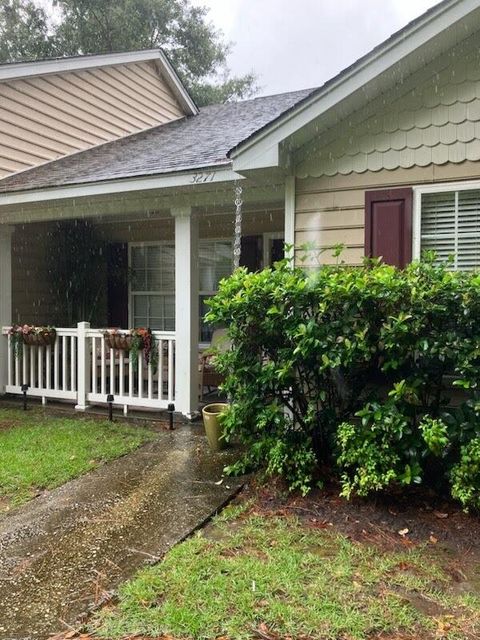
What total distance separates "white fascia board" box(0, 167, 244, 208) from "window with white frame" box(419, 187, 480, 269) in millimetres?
1791

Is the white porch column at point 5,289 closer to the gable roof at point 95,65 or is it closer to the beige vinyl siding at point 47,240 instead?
the beige vinyl siding at point 47,240

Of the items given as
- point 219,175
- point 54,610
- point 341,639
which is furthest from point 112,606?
point 219,175

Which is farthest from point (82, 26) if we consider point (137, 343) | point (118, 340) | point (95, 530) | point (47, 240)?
point (95, 530)

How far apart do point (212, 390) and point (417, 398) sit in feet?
14.9

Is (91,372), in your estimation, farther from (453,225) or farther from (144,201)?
(453,225)

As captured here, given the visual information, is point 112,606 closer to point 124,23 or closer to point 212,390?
point 212,390

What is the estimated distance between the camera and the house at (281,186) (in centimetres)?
405

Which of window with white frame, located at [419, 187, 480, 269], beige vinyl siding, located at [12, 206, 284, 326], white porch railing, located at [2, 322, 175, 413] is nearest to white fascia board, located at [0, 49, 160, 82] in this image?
beige vinyl siding, located at [12, 206, 284, 326]

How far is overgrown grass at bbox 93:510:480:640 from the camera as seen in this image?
7.41 feet

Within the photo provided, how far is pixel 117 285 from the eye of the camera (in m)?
9.03

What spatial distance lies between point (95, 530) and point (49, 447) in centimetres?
187

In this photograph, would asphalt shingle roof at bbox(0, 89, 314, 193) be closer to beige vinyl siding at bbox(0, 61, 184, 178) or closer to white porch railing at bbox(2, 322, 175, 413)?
beige vinyl siding at bbox(0, 61, 184, 178)

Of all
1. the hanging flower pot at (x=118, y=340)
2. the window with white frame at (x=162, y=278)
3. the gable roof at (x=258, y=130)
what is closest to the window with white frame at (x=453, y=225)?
the gable roof at (x=258, y=130)

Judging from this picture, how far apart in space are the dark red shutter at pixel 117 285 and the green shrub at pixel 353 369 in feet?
17.6
